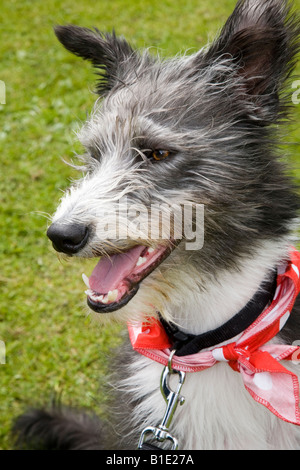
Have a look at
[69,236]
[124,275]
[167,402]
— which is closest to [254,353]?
[167,402]

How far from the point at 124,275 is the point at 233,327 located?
0.52 metres

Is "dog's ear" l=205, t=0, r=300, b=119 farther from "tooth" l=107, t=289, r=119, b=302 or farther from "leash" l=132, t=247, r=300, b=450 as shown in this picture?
"tooth" l=107, t=289, r=119, b=302

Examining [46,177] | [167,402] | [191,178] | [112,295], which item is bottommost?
[167,402]

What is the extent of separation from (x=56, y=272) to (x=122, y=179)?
2.33m

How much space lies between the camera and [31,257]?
4391 millimetres

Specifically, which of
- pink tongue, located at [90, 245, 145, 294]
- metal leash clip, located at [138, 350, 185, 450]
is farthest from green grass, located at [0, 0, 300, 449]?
metal leash clip, located at [138, 350, 185, 450]

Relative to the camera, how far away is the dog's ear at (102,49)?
2.44m

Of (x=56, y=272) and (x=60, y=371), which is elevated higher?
(x=56, y=272)

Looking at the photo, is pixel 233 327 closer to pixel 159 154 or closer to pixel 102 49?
pixel 159 154

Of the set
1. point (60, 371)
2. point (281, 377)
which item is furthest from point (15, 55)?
point (281, 377)

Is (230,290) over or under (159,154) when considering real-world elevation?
under

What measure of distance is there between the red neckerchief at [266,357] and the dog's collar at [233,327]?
1.0 inches

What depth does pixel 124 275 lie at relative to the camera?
2.05m

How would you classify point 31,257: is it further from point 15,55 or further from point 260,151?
point 15,55
